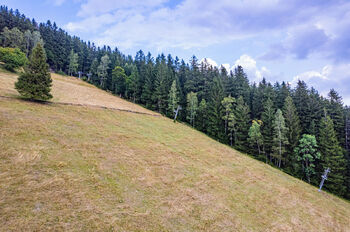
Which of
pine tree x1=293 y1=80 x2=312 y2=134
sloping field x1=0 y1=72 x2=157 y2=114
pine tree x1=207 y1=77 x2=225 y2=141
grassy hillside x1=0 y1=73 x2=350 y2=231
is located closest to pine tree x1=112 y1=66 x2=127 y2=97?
sloping field x1=0 y1=72 x2=157 y2=114

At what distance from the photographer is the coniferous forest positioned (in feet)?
98.2

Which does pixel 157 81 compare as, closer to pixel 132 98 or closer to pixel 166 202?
pixel 132 98

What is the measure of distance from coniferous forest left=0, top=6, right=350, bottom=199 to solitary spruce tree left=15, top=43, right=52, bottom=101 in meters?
27.3

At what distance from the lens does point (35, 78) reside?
2194 centimetres

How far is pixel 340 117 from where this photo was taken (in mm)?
35344

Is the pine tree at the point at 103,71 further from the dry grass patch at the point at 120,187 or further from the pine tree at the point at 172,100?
the dry grass patch at the point at 120,187

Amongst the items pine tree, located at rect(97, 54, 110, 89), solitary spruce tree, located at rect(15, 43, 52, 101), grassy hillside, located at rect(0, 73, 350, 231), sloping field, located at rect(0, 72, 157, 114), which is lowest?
grassy hillside, located at rect(0, 73, 350, 231)

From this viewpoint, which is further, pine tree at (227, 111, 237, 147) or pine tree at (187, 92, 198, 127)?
pine tree at (187, 92, 198, 127)

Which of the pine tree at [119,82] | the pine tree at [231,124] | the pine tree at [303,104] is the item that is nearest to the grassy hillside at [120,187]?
the pine tree at [231,124]

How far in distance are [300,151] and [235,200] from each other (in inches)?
980

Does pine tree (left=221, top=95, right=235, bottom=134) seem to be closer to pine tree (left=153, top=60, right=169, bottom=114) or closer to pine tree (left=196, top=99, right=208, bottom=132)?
pine tree (left=196, top=99, right=208, bottom=132)

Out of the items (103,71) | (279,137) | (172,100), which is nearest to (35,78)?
(172,100)

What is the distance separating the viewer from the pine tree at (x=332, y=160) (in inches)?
1077

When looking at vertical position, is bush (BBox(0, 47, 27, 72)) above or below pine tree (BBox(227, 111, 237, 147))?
above
